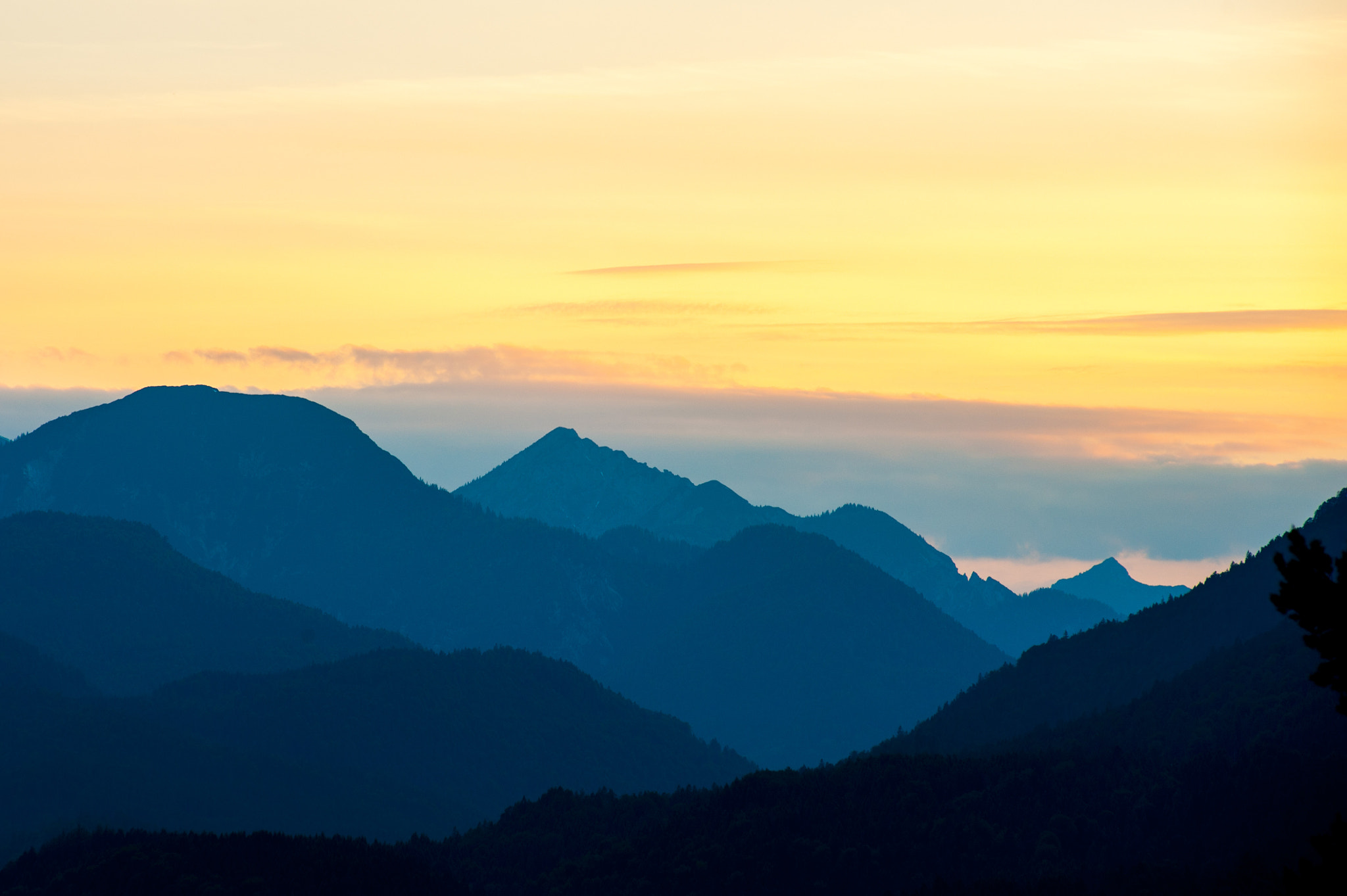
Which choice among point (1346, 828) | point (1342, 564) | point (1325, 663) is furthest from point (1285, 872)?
point (1342, 564)

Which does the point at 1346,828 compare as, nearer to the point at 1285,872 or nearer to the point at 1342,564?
the point at 1285,872

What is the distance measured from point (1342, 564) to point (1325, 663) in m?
4.90

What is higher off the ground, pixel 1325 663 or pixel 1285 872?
pixel 1325 663

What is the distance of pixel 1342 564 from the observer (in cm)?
7950

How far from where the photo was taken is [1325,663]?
80188 mm

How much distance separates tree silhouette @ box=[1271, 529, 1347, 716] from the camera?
78688 mm

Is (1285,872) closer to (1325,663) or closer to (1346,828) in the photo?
(1346,828)

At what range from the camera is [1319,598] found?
259ft

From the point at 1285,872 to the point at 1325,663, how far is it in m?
10.3

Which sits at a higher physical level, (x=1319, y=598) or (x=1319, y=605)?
(x=1319, y=598)

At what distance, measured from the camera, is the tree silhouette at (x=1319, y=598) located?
78.7 meters

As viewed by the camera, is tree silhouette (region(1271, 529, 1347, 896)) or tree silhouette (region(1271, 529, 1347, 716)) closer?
tree silhouette (region(1271, 529, 1347, 896))

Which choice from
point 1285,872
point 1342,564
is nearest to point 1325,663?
point 1342,564

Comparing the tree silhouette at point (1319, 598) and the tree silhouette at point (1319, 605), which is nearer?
the tree silhouette at point (1319, 605)
